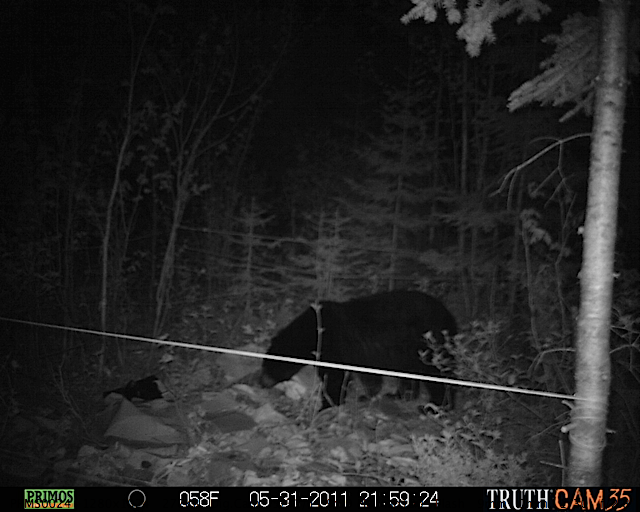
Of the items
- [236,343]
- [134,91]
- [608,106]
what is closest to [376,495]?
[608,106]

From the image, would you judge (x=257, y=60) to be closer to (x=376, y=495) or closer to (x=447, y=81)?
(x=447, y=81)

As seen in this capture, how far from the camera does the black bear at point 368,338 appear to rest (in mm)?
5367

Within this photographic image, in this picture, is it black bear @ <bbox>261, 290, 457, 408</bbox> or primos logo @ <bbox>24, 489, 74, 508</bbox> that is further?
black bear @ <bbox>261, 290, 457, 408</bbox>

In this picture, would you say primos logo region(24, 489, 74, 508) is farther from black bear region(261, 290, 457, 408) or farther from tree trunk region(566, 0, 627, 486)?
tree trunk region(566, 0, 627, 486)

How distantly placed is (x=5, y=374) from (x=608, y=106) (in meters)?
6.32

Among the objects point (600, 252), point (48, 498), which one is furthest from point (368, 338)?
point (48, 498)

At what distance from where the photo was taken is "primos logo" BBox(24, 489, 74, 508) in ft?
11.1

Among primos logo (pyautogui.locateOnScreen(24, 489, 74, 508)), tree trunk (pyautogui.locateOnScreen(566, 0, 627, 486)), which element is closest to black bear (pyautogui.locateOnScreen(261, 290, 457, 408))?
primos logo (pyautogui.locateOnScreen(24, 489, 74, 508))

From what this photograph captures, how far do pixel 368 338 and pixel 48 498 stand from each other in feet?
11.8

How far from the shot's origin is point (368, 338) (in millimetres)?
5719

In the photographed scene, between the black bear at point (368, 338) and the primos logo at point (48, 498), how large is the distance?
2.35 m

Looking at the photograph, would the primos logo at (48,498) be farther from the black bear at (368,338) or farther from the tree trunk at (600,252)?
the tree trunk at (600,252)

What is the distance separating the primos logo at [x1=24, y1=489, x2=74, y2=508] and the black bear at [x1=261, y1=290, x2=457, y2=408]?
235 cm

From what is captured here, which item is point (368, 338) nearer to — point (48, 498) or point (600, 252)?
point (600, 252)
